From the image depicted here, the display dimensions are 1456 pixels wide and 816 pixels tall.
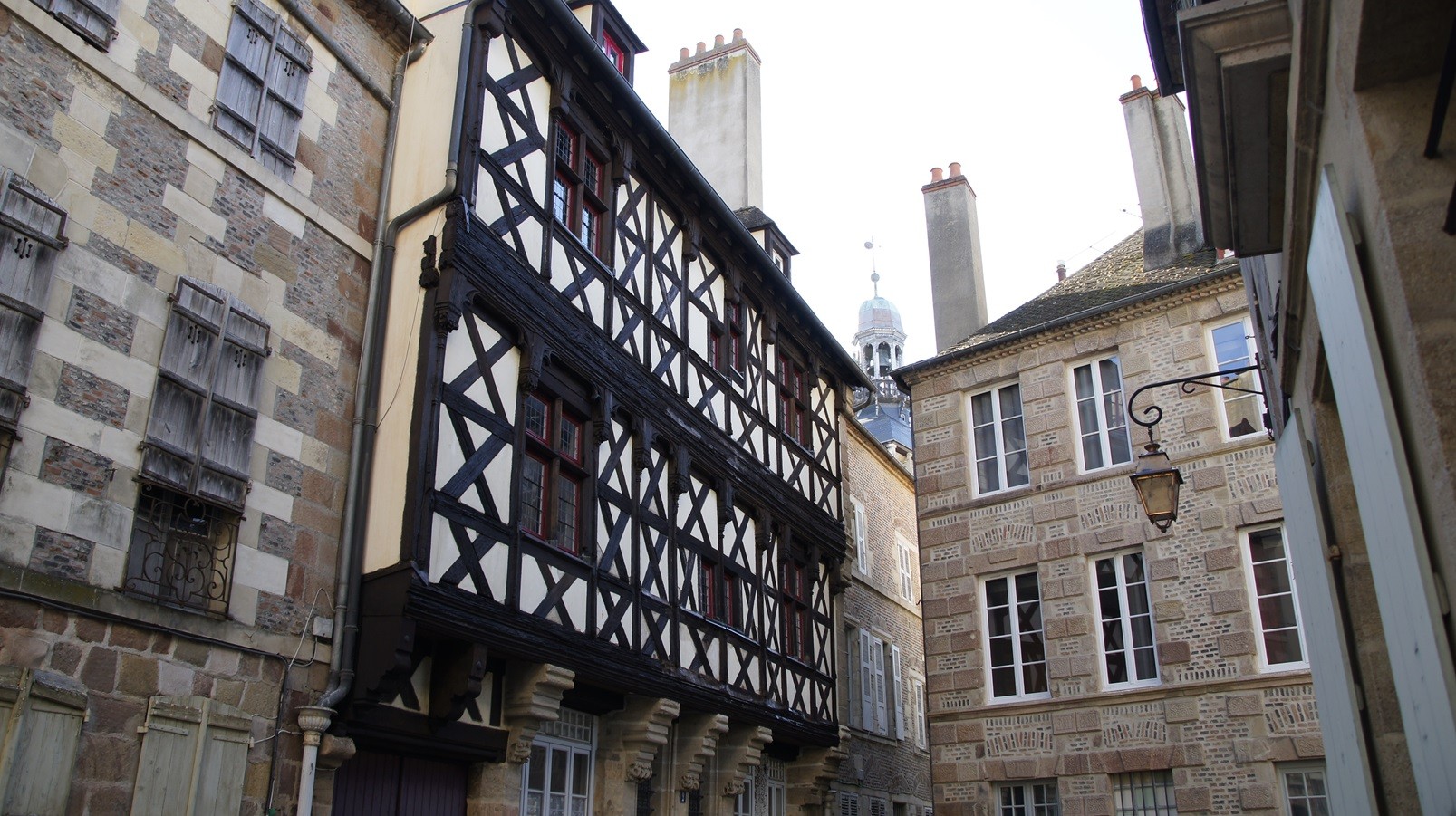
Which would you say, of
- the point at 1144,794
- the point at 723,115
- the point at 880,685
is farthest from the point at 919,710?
the point at 723,115

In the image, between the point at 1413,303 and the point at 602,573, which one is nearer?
the point at 1413,303

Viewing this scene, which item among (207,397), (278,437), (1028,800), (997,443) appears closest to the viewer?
(207,397)

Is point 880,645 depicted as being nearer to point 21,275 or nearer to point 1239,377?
point 1239,377

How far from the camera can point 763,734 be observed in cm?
1197

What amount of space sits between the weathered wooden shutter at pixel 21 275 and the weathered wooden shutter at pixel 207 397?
75cm

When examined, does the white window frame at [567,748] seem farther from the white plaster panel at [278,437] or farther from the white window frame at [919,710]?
the white window frame at [919,710]

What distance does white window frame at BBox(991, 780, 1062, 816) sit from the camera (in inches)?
495

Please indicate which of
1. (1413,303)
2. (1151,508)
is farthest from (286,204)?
(1413,303)

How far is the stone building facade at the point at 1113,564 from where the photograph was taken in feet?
38.2

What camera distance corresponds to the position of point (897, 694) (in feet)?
58.6


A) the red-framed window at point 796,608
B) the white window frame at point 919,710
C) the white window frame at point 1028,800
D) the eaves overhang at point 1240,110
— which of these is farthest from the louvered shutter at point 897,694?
the eaves overhang at point 1240,110

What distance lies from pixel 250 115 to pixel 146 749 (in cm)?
393

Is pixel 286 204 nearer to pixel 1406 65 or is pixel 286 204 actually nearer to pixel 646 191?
pixel 646 191

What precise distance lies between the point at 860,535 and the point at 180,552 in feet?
39.6
